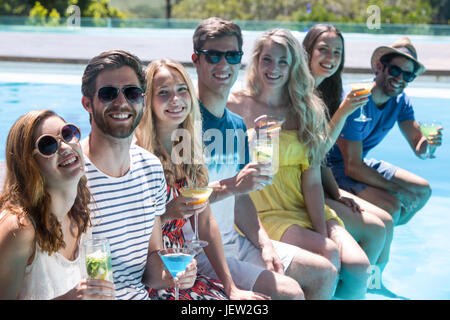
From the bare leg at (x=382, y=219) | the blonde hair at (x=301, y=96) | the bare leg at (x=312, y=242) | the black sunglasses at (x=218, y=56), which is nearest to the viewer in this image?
the black sunglasses at (x=218, y=56)

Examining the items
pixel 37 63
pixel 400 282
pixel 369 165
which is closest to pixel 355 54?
pixel 37 63

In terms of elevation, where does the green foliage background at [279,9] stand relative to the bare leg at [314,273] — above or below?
above

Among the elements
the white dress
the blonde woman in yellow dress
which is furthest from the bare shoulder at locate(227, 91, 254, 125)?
the white dress

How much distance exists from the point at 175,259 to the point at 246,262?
34.2 inches

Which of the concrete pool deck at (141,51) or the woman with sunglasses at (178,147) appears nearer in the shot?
the woman with sunglasses at (178,147)

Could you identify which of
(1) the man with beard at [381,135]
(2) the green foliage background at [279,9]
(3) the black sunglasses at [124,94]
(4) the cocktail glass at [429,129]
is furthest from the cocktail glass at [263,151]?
(2) the green foliage background at [279,9]

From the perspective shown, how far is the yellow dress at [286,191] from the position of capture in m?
3.97

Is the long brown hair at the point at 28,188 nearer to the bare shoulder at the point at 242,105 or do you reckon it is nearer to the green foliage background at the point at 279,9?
the bare shoulder at the point at 242,105

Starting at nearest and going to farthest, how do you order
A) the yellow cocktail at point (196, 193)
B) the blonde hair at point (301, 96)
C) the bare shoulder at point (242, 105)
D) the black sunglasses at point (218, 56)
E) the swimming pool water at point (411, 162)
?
the yellow cocktail at point (196, 193) → the black sunglasses at point (218, 56) → the blonde hair at point (301, 96) → the bare shoulder at point (242, 105) → the swimming pool water at point (411, 162)

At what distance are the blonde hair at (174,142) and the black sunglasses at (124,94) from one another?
32 centimetres

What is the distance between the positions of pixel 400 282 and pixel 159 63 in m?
2.83

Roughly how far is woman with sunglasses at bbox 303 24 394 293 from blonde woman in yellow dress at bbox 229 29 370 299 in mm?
290

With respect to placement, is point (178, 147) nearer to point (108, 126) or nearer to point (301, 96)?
point (108, 126)

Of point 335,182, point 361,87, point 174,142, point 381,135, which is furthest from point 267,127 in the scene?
point 381,135
